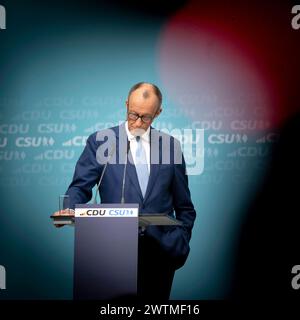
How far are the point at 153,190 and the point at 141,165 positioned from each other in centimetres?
25

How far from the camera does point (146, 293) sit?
15.2 ft

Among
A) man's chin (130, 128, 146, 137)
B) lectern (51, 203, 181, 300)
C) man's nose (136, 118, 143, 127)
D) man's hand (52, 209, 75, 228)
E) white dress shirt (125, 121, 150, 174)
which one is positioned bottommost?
lectern (51, 203, 181, 300)

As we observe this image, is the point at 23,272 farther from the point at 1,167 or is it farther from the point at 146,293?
the point at 146,293

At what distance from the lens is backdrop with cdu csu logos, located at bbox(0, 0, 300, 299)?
19.4 feet

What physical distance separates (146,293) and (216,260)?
4.61ft

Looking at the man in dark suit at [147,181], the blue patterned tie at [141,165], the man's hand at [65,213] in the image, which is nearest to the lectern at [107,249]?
the man's hand at [65,213]

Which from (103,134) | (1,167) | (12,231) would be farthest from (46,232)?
(103,134)

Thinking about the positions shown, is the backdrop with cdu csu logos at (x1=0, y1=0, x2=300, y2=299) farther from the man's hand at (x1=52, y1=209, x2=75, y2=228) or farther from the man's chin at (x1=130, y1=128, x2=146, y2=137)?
the man's hand at (x1=52, y1=209, x2=75, y2=228)

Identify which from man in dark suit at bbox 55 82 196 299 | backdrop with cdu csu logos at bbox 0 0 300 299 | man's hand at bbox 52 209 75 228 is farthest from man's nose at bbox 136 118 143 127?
man's hand at bbox 52 209 75 228

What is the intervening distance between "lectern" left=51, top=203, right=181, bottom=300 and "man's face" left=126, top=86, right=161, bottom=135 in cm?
119

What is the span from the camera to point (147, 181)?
503 centimetres

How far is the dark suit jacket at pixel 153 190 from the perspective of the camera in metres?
4.81

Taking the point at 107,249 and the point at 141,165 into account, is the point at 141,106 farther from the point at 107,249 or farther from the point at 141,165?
the point at 107,249
